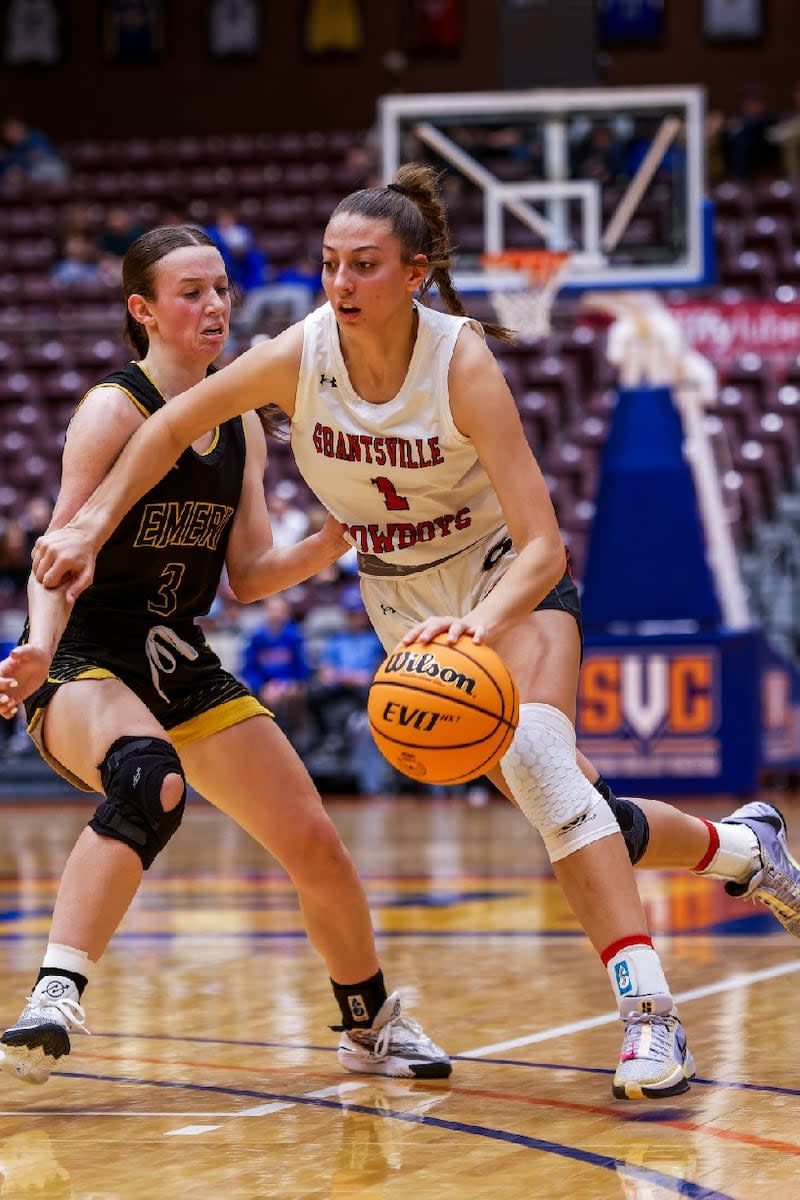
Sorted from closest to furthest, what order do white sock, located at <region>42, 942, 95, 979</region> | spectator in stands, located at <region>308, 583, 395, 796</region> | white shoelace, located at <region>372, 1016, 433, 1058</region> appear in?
white sock, located at <region>42, 942, 95, 979</region>
white shoelace, located at <region>372, 1016, 433, 1058</region>
spectator in stands, located at <region>308, 583, 395, 796</region>

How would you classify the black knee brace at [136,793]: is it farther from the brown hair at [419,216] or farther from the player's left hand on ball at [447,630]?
the brown hair at [419,216]

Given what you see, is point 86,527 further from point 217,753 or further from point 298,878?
point 298,878

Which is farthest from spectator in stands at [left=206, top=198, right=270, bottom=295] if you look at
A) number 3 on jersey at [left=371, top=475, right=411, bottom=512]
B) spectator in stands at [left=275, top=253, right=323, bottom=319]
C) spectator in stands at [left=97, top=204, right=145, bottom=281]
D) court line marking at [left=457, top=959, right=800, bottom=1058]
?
number 3 on jersey at [left=371, top=475, right=411, bottom=512]

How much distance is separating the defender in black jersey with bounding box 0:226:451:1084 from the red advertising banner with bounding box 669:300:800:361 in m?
9.47

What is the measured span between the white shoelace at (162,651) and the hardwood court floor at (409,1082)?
2.98ft

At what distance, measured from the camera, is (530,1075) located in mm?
4176

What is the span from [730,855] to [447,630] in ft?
3.89

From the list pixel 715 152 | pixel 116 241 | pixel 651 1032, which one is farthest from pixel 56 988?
pixel 715 152

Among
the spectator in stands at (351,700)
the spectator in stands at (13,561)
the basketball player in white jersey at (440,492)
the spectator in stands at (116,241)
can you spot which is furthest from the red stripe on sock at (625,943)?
the spectator in stands at (116,241)

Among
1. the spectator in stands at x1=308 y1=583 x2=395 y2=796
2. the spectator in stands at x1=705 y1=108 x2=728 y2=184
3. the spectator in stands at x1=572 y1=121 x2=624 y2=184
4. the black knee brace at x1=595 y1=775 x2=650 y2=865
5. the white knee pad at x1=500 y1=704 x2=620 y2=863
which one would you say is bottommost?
the spectator in stands at x1=308 y1=583 x2=395 y2=796

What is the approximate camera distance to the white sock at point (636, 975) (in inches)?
154

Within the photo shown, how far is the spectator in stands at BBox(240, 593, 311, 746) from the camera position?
1259 centimetres

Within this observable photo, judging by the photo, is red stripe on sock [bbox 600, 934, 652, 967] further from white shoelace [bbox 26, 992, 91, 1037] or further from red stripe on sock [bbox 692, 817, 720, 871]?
white shoelace [bbox 26, 992, 91, 1037]

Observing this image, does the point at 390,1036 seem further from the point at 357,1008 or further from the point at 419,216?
the point at 419,216
